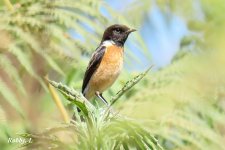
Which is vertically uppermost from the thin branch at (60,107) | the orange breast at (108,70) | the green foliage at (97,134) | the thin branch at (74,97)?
the orange breast at (108,70)

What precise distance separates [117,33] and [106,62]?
226 mm

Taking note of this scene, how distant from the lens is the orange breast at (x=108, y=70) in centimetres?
381

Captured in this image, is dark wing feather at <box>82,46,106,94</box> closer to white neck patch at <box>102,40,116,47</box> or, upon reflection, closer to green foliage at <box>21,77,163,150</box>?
white neck patch at <box>102,40,116,47</box>

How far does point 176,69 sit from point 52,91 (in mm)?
1070

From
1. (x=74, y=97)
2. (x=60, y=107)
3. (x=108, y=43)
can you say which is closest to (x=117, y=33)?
(x=108, y=43)

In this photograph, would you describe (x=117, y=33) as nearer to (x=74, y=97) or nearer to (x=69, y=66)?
(x=69, y=66)

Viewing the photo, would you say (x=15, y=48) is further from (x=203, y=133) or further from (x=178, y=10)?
(x=178, y=10)

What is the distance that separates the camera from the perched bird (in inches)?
152

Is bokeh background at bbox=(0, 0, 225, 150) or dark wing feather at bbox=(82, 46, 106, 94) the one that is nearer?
bokeh background at bbox=(0, 0, 225, 150)

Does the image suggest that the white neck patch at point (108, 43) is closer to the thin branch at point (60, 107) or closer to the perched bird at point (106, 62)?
the perched bird at point (106, 62)

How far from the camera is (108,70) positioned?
4020 millimetres

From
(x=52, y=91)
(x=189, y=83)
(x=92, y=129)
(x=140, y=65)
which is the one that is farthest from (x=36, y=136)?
(x=140, y=65)

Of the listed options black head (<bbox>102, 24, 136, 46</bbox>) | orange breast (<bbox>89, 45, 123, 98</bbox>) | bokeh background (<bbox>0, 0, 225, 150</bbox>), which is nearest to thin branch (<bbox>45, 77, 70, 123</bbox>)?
bokeh background (<bbox>0, 0, 225, 150</bbox>)

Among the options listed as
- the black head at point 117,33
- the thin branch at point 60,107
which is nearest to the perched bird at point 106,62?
the black head at point 117,33
